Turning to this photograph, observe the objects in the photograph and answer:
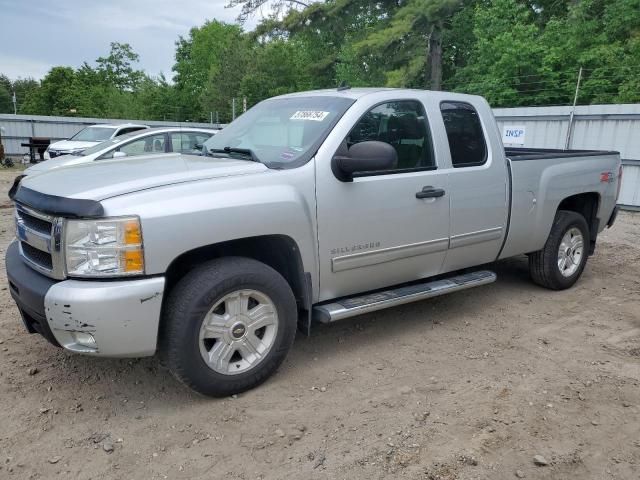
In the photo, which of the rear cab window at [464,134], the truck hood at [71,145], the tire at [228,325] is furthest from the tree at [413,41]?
the tire at [228,325]

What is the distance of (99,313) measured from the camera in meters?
2.69

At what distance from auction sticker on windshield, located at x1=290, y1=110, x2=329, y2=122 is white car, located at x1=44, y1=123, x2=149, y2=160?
35.5 feet

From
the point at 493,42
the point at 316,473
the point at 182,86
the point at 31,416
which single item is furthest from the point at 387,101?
the point at 182,86

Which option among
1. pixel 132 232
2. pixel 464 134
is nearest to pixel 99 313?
pixel 132 232

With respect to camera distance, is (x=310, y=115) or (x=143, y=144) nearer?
(x=310, y=115)

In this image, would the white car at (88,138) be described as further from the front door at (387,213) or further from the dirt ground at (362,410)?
the front door at (387,213)

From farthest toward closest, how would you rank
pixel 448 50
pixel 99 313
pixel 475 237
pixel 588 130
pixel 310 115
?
pixel 448 50 → pixel 588 130 → pixel 475 237 → pixel 310 115 → pixel 99 313

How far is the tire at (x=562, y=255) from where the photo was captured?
5.22 metres

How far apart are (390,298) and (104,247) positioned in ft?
6.62

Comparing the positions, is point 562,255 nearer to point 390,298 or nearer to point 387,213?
point 390,298

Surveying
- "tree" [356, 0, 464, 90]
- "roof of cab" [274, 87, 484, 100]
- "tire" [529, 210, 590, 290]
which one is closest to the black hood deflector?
"roof of cab" [274, 87, 484, 100]

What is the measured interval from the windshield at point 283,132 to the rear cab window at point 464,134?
962mm

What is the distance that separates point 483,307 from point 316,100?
2506 millimetres

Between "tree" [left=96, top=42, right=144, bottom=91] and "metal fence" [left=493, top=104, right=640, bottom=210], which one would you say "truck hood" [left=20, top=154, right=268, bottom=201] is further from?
"tree" [left=96, top=42, right=144, bottom=91]
